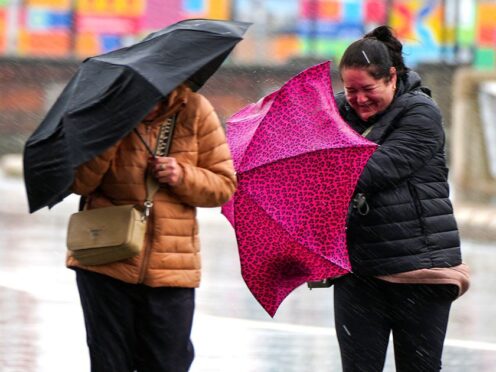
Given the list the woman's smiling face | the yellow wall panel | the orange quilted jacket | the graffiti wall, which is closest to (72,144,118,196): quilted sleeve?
the orange quilted jacket

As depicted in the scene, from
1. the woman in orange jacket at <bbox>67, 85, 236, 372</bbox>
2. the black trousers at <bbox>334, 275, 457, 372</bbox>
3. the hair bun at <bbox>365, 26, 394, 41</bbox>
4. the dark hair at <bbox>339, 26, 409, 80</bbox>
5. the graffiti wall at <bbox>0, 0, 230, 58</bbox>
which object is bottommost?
the graffiti wall at <bbox>0, 0, 230, 58</bbox>

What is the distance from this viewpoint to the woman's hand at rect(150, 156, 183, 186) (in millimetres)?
5090

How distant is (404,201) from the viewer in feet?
17.9

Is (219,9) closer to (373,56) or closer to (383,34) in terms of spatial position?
(383,34)

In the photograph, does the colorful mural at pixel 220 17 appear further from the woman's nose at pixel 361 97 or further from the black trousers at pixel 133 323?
the black trousers at pixel 133 323

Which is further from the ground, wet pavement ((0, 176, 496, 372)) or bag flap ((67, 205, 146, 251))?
bag flap ((67, 205, 146, 251))

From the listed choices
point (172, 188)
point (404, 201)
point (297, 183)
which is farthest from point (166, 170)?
point (404, 201)

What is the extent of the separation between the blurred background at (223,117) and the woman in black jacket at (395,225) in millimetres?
647

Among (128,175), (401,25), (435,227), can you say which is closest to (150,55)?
(128,175)

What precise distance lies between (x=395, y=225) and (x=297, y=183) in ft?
1.34

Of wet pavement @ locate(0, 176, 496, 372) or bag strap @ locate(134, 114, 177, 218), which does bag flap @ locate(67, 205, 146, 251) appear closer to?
bag strap @ locate(134, 114, 177, 218)

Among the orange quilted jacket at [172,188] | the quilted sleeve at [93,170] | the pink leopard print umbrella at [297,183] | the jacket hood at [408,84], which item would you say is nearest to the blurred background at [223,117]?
the jacket hood at [408,84]

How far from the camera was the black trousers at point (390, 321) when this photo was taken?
555 cm

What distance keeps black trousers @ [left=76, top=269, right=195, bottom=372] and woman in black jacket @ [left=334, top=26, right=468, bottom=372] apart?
28.3 inches
